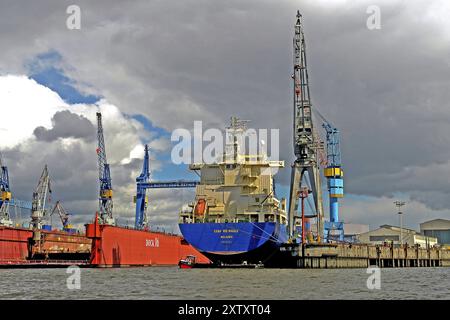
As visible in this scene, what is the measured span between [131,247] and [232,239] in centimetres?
2184

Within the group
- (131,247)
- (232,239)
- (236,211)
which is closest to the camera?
(232,239)

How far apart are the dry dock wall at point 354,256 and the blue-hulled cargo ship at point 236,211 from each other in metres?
2.44

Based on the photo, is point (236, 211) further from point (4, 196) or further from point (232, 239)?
point (4, 196)

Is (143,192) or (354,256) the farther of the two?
(143,192)

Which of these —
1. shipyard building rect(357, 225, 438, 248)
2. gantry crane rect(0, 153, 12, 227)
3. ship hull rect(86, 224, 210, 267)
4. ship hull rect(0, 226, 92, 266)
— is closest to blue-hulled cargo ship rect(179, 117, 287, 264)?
ship hull rect(86, 224, 210, 267)

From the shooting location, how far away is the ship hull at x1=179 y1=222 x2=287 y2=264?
62.4 metres

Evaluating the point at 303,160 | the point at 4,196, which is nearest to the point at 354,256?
the point at 303,160

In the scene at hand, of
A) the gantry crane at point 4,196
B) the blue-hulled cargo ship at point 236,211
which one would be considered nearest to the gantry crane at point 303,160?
the blue-hulled cargo ship at point 236,211

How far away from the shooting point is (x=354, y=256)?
7619 centimetres

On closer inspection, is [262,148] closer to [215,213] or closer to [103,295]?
[215,213]

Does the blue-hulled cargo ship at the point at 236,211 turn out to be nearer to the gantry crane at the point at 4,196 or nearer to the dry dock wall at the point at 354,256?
the dry dock wall at the point at 354,256

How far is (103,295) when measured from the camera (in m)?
29.9

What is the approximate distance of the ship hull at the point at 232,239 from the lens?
205ft
